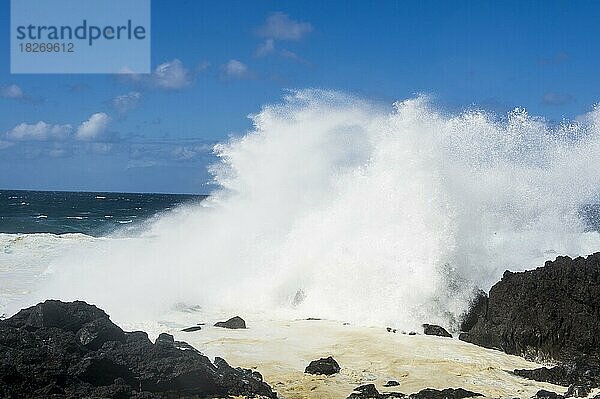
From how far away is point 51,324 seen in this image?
26.5 ft

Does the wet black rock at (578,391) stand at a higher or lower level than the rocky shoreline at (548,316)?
lower

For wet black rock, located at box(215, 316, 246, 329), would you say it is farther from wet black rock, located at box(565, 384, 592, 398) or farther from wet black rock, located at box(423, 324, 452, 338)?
wet black rock, located at box(565, 384, 592, 398)

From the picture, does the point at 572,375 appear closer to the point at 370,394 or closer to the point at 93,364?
the point at 370,394

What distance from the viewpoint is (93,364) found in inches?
290

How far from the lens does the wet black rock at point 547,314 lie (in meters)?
10.5

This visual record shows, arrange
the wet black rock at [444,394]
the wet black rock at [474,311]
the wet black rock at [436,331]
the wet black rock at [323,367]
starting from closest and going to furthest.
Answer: the wet black rock at [444,394] → the wet black rock at [323,367] → the wet black rock at [436,331] → the wet black rock at [474,311]

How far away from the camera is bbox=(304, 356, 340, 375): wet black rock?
349 inches

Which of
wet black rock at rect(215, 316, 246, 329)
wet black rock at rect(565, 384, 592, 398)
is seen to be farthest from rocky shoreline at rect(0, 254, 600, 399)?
wet black rock at rect(215, 316, 246, 329)

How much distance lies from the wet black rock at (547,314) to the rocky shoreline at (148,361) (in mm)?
17

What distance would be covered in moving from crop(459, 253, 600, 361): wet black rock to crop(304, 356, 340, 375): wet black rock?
3358mm

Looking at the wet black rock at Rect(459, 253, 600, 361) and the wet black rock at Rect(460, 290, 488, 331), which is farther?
the wet black rock at Rect(460, 290, 488, 331)

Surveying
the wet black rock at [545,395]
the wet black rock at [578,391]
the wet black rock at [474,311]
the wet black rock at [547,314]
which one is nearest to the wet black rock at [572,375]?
the wet black rock at [578,391]

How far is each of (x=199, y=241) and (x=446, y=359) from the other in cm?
1276

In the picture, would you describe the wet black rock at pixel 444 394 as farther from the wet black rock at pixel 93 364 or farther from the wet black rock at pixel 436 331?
the wet black rock at pixel 436 331
